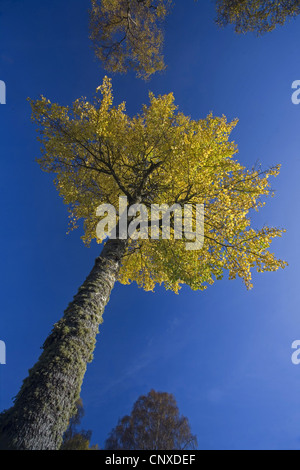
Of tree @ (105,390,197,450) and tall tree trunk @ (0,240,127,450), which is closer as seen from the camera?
tall tree trunk @ (0,240,127,450)

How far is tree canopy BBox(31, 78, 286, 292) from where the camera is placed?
227 inches

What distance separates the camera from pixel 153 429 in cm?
955

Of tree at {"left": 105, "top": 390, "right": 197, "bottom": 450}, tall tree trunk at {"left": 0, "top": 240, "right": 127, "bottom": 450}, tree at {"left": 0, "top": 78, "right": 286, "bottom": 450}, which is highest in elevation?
tree at {"left": 0, "top": 78, "right": 286, "bottom": 450}

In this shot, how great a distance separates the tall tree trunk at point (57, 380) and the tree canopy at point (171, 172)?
9.33 feet

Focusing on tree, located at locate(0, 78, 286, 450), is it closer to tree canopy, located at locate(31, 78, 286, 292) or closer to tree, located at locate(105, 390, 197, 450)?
tree canopy, located at locate(31, 78, 286, 292)

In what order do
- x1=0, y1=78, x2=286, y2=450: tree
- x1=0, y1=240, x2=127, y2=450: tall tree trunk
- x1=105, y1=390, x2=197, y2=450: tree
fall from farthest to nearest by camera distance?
1. x1=105, y1=390, x2=197, y2=450: tree
2. x1=0, y1=78, x2=286, y2=450: tree
3. x1=0, y1=240, x2=127, y2=450: tall tree trunk

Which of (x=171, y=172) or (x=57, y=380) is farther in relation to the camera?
(x=171, y=172)

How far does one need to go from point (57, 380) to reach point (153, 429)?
9479 millimetres

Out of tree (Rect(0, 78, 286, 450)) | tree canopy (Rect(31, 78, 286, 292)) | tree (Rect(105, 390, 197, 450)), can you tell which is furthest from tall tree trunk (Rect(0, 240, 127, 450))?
tree (Rect(105, 390, 197, 450))

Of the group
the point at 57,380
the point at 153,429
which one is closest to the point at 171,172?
the point at 57,380

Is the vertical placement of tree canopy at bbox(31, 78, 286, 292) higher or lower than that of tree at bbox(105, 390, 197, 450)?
higher

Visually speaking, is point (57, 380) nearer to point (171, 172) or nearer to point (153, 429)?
point (171, 172)

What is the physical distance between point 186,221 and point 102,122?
368cm

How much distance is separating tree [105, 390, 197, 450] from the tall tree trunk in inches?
331
